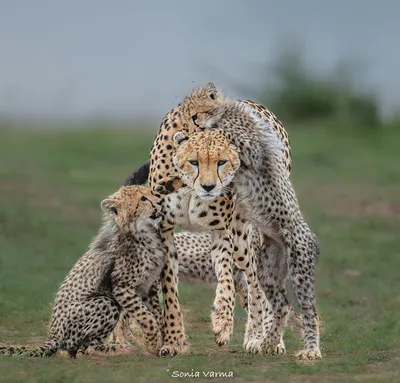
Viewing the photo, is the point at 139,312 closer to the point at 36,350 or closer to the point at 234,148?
the point at 36,350

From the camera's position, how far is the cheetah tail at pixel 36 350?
6820 millimetres

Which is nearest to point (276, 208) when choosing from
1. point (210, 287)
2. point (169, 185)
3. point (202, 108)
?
point (169, 185)

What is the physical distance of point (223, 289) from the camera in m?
7.42

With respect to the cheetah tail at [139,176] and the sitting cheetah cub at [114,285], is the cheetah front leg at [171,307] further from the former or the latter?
the cheetah tail at [139,176]

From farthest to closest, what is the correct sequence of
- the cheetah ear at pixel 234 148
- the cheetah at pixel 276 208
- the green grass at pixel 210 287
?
the cheetah at pixel 276 208 < the cheetah ear at pixel 234 148 < the green grass at pixel 210 287

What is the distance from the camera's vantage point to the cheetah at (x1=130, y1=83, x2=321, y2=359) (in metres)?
7.08

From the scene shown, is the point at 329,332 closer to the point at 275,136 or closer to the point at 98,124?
the point at 275,136

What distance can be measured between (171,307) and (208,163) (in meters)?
0.95

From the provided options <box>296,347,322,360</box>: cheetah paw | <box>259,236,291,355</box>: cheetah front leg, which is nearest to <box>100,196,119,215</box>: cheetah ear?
<box>259,236,291,355</box>: cheetah front leg

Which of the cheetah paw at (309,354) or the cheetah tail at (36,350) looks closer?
the cheetah tail at (36,350)

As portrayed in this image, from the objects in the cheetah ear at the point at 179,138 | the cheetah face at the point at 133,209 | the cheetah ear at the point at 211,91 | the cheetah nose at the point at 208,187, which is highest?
the cheetah ear at the point at 211,91

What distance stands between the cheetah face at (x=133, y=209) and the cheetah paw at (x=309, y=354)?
1.12 m

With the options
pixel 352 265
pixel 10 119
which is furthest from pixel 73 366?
pixel 10 119

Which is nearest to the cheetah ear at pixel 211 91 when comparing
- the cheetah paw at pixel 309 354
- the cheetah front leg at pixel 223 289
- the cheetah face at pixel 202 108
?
the cheetah face at pixel 202 108
